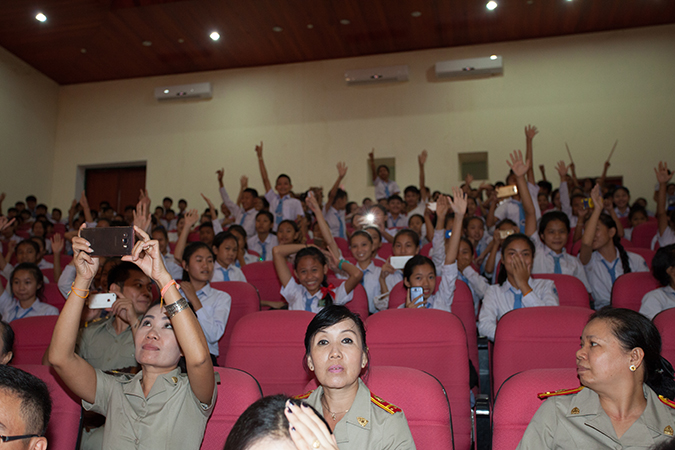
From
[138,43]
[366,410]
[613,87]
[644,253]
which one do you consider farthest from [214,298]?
[613,87]

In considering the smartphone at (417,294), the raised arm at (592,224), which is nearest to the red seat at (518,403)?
the smartphone at (417,294)

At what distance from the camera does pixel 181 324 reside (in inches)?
61.4

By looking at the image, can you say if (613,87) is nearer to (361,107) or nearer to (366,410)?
(361,107)

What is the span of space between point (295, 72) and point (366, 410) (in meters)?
8.83

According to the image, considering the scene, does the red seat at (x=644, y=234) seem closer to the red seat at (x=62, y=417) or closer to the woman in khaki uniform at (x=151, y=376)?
the woman in khaki uniform at (x=151, y=376)

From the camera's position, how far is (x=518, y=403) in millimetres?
1622

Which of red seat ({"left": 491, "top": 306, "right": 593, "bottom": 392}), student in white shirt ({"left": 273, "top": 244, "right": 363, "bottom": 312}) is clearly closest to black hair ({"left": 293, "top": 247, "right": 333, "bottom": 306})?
student in white shirt ({"left": 273, "top": 244, "right": 363, "bottom": 312})

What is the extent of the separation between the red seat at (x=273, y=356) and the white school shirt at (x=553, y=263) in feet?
7.12

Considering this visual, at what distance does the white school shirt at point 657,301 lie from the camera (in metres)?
2.58

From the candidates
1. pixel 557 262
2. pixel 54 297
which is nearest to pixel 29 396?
pixel 54 297

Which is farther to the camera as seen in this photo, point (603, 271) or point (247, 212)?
point (247, 212)

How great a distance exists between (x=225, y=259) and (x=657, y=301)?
2904 mm

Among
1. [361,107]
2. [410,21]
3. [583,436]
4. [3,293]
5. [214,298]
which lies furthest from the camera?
[361,107]

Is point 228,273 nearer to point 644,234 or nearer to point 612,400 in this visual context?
point 612,400
